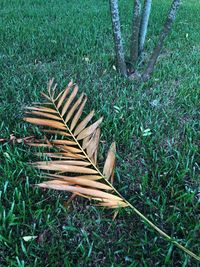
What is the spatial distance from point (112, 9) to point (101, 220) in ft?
6.58

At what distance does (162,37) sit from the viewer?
3074 mm

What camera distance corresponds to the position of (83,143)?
1.93 meters

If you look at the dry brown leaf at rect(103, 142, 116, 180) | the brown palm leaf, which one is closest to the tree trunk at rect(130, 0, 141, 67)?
the brown palm leaf

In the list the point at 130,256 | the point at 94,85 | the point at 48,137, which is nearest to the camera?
the point at 130,256

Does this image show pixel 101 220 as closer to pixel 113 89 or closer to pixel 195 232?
pixel 195 232

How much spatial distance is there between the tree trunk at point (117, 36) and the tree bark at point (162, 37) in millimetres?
207

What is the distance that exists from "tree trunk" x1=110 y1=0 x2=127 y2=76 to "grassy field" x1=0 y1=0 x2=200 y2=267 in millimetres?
103

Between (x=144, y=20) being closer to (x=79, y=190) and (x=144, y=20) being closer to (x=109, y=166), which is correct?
(x=109, y=166)

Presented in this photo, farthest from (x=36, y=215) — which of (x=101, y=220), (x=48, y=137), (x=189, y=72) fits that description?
(x=189, y=72)

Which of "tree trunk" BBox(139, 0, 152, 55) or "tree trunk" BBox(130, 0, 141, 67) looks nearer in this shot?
"tree trunk" BBox(130, 0, 141, 67)

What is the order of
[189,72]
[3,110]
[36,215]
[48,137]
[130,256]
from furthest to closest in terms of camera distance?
[189,72] → [3,110] → [48,137] → [36,215] → [130,256]

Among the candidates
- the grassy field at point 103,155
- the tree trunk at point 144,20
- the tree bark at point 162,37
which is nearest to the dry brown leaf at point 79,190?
the grassy field at point 103,155

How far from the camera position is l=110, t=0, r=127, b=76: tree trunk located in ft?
10.0

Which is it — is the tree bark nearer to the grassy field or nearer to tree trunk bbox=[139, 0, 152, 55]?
the grassy field
